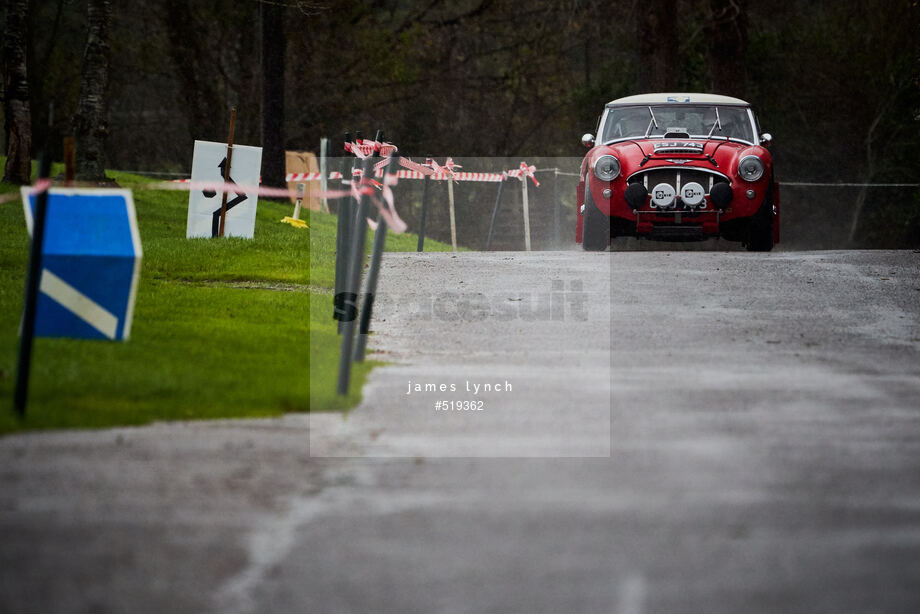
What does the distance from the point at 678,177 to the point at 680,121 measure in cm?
163

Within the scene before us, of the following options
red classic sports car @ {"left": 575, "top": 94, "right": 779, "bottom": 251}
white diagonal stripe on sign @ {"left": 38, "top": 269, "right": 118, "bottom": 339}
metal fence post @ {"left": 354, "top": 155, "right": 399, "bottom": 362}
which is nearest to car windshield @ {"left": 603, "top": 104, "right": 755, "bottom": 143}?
red classic sports car @ {"left": 575, "top": 94, "right": 779, "bottom": 251}

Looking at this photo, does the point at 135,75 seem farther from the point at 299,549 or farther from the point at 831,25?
the point at 299,549

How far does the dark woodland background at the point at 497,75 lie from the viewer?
98.9ft

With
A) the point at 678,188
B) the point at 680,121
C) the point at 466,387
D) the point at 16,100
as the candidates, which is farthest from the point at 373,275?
the point at 16,100

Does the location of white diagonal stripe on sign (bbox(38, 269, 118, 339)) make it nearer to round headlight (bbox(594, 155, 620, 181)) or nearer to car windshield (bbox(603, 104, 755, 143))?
round headlight (bbox(594, 155, 620, 181))

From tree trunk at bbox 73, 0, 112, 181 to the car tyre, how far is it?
8765mm

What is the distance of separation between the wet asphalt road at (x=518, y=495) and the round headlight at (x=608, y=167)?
21.6ft

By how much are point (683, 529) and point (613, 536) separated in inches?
10.4

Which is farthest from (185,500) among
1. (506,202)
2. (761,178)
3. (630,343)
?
(506,202)

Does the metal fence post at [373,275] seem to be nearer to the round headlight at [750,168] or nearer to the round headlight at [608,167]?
the round headlight at [608,167]

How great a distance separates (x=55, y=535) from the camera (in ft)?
15.3

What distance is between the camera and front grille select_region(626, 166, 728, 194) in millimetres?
15555

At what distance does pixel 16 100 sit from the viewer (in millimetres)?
22281

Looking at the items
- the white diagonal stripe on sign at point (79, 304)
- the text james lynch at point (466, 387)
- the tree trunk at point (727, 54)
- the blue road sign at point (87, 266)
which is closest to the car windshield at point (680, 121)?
the blue road sign at point (87, 266)
